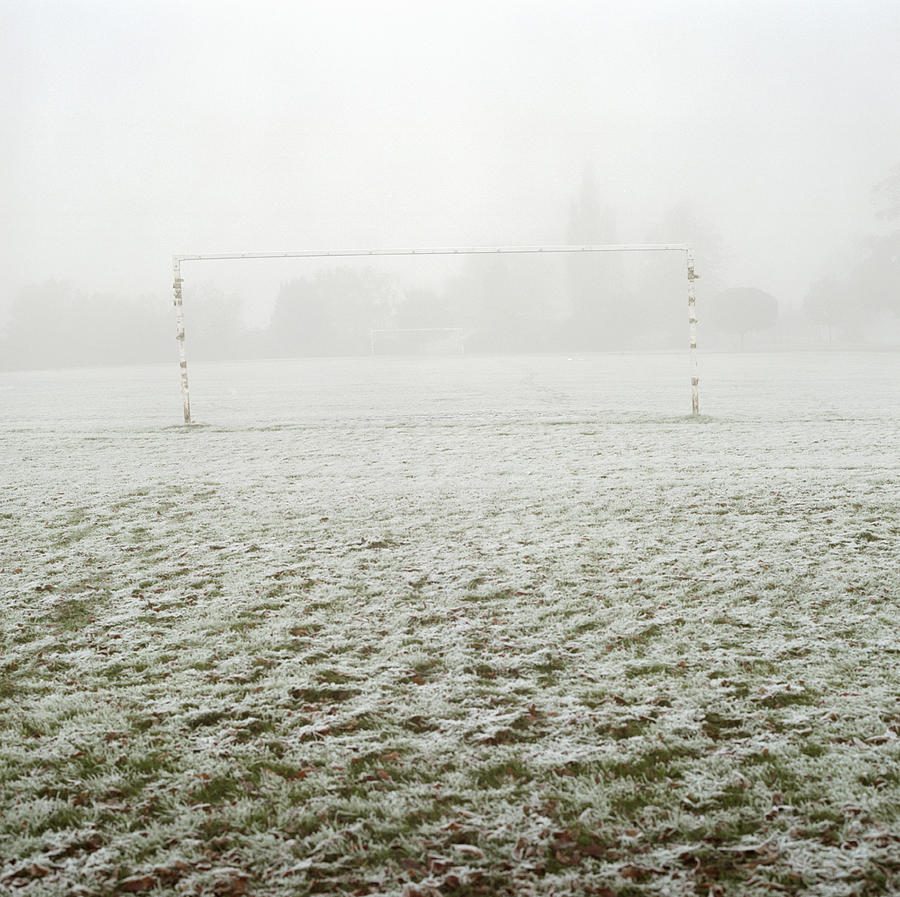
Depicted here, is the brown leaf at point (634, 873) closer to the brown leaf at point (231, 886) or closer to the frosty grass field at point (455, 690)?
the frosty grass field at point (455, 690)

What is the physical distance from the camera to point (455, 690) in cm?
368

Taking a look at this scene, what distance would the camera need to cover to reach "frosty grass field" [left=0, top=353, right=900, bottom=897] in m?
2.53

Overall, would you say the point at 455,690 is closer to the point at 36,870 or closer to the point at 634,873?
the point at 634,873

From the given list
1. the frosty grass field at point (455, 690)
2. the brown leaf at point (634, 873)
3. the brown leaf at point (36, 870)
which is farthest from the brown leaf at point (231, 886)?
the brown leaf at point (634, 873)

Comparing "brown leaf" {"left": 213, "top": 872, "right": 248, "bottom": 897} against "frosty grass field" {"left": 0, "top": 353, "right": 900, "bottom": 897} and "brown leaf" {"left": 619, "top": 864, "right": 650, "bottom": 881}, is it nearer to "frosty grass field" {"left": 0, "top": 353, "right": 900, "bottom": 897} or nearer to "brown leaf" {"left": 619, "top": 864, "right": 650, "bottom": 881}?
"frosty grass field" {"left": 0, "top": 353, "right": 900, "bottom": 897}

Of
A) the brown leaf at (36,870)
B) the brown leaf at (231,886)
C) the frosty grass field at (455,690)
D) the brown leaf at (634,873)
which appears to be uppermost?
the frosty grass field at (455,690)

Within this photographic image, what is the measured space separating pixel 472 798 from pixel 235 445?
11.4 meters

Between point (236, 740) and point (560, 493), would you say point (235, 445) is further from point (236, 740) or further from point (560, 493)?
point (236, 740)

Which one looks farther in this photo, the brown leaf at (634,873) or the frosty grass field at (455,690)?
the frosty grass field at (455,690)

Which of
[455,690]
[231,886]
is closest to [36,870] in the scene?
[231,886]

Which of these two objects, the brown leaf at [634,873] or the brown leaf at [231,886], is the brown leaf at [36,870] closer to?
the brown leaf at [231,886]

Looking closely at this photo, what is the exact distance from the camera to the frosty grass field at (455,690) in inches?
99.5

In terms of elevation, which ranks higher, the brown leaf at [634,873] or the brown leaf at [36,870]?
the brown leaf at [36,870]

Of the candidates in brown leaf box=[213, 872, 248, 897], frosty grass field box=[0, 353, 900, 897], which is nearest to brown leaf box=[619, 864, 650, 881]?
frosty grass field box=[0, 353, 900, 897]
